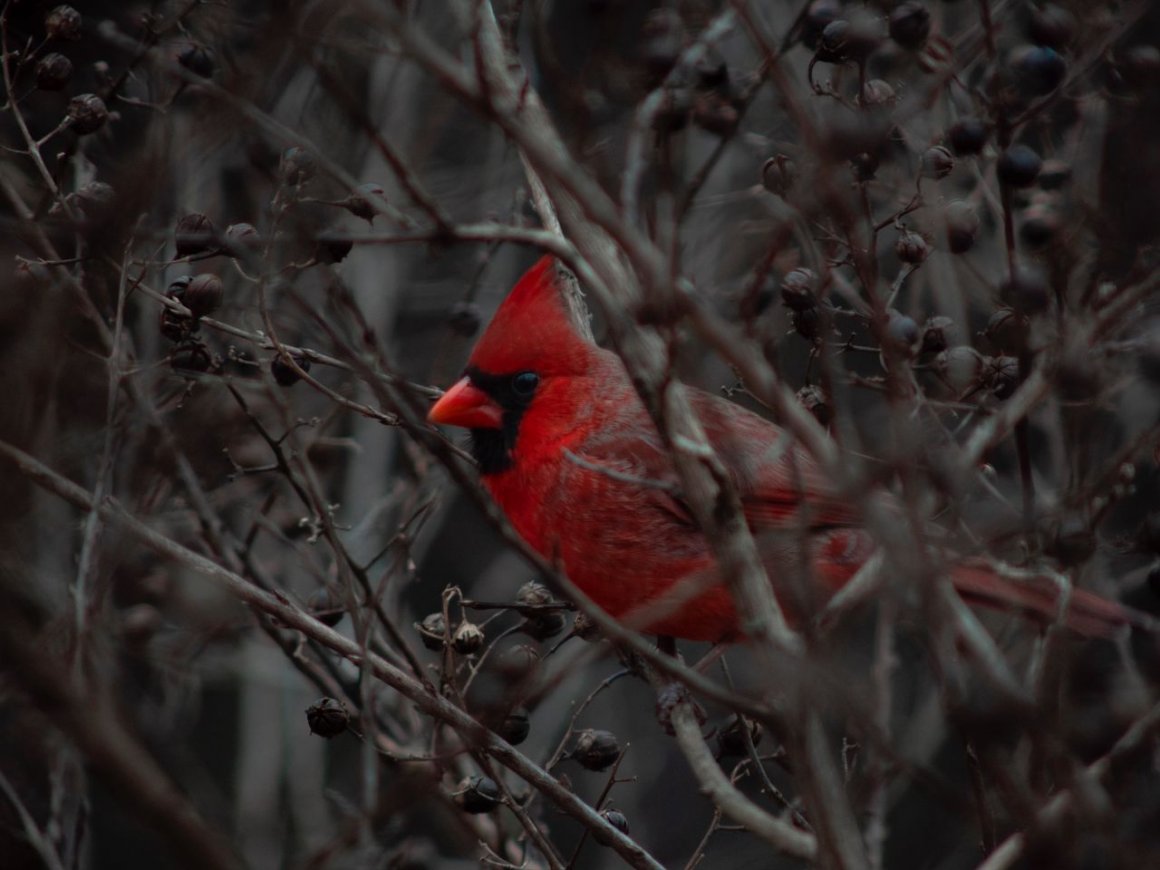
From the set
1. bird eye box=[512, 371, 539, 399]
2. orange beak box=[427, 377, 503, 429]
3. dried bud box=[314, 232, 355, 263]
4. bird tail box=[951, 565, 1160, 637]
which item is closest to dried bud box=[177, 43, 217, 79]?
dried bud box=[314, 232, 355, 263]

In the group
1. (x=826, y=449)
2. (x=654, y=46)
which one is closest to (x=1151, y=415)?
(x=654, y=46)

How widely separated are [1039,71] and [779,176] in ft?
1.70

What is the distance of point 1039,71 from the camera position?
9.02ft

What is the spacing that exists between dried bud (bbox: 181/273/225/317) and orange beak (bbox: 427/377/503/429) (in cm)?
83

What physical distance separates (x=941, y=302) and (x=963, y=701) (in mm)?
2516

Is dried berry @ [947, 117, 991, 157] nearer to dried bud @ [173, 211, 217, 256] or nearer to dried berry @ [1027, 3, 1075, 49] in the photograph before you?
dried berry @ [1027, 3, 1075, 49]

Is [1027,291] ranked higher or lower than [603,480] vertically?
higher

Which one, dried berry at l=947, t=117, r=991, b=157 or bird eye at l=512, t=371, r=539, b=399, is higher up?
dried berry at l=947, t=117, r=991, b=157

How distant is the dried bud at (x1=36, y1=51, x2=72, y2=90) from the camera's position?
3.09 meters

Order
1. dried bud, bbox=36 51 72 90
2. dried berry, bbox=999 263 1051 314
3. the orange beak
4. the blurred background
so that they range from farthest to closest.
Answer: the orange beak → dried bud, bbox=36 51 72 90 → dried berry, bbox=999 263 1051 314 → the blurred background

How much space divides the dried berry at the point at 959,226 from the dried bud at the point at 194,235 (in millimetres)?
1351

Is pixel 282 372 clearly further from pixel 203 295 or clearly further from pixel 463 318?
pixel 463 318

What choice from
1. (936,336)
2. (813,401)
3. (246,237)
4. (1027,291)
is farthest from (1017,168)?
(246,237)

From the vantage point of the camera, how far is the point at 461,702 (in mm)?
2709
